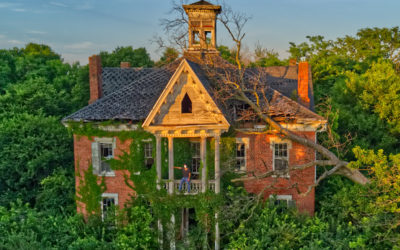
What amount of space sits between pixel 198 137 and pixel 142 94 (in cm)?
459

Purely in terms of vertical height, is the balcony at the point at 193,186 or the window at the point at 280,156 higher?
the window at the point at 280,156

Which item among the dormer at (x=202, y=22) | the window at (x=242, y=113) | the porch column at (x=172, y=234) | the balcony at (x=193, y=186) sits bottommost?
the porch column at (x=172, y=234)

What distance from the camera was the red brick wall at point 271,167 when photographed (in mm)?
20688

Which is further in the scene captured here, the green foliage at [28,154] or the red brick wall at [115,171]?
the green foliage at [28,154]

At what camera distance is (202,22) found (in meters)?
23.8

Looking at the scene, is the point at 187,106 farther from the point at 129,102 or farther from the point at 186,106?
the point at 129,102

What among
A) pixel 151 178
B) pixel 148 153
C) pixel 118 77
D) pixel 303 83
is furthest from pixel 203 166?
pixel 118 77

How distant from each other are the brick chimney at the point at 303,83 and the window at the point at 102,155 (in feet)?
41.0

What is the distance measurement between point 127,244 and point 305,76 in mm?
14929

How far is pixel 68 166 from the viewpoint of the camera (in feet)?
93.2

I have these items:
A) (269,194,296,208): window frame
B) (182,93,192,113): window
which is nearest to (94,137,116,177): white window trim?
(182,93,192,113): window

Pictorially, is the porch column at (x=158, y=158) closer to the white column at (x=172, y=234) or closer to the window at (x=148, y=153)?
the window at (x=148, y=153)

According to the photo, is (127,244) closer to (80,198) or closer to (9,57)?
(80,198)

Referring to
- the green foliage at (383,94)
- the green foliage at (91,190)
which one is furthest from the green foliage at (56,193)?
the green foliage at (383,94)
